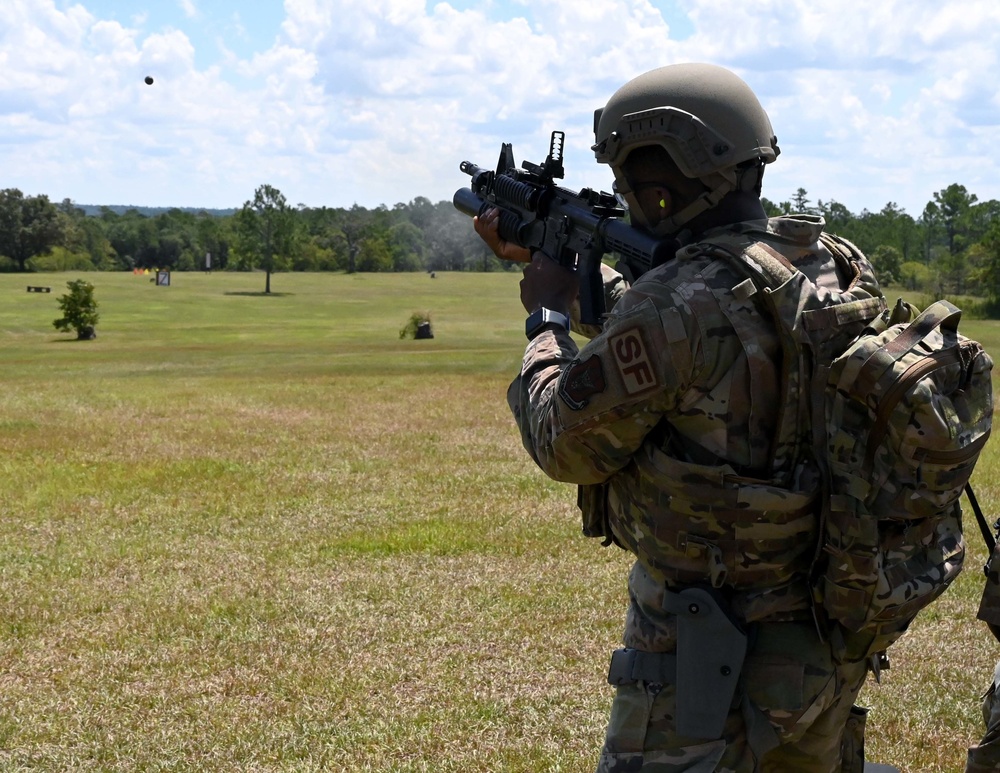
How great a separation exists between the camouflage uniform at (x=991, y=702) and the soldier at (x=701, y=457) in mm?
644

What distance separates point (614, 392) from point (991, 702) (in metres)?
1.72

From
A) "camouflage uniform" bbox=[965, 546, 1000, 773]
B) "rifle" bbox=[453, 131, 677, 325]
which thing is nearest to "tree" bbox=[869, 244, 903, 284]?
"rifle" bbox=[453, 131, 677, 325]

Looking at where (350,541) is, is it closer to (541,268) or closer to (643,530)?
(541,268)

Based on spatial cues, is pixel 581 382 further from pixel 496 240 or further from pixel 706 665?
pixel 496 240

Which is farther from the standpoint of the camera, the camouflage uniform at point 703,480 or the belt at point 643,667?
the belt at point 643,667

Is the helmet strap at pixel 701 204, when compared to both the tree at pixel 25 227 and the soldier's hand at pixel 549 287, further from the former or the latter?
the tree at pixel 25 227

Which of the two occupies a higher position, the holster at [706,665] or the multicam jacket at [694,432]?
the multicam jacket at [694,432]

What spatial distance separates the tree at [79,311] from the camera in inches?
1613

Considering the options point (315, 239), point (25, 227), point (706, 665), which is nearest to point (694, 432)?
point (706, 665)

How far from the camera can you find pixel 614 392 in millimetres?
2641

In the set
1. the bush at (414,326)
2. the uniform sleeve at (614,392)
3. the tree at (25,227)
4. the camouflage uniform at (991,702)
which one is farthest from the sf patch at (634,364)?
the tree at (25,227)

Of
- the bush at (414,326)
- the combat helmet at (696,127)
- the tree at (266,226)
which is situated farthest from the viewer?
the tree at (266,226)

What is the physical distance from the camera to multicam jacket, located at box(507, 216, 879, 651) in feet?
8.66

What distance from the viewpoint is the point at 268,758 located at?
4.71 m
